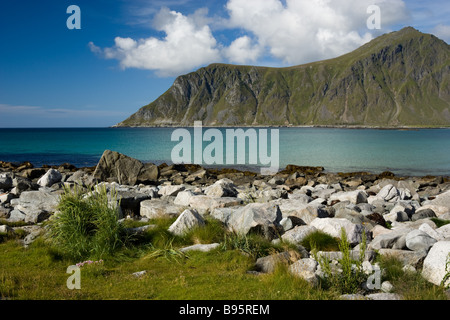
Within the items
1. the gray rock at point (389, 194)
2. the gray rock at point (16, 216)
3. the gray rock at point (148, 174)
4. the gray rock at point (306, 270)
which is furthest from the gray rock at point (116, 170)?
the gray rock at point (306, 270)

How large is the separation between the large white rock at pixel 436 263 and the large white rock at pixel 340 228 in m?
2.87

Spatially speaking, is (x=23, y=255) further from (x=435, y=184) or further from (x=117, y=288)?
(x=435, y=184)

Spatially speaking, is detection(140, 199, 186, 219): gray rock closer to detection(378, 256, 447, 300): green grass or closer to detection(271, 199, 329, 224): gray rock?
detection(271, 199, 329, 224): gray rock

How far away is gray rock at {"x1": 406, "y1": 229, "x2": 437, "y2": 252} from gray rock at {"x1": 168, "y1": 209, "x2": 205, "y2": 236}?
22.0 feet

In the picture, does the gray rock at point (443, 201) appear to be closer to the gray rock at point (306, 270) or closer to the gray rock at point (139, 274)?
the gray rock at point (306, 270)

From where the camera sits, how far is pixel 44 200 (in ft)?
57.1

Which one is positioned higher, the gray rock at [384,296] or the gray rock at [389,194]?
the gray rock at [384,296]

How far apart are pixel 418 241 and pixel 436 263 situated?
1.70 m

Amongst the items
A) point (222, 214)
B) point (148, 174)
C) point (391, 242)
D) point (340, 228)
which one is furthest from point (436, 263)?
point (148, 174)

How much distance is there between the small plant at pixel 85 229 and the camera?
36.3 ft

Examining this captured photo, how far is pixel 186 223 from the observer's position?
40.9 feet

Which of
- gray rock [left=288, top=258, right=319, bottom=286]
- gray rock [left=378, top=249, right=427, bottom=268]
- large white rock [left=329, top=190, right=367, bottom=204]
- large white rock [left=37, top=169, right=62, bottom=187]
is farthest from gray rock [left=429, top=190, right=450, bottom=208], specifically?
large white rock [left=37, top=169, right=62, bottom=187]

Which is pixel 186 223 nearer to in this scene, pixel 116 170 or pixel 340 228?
pixel 340 228
